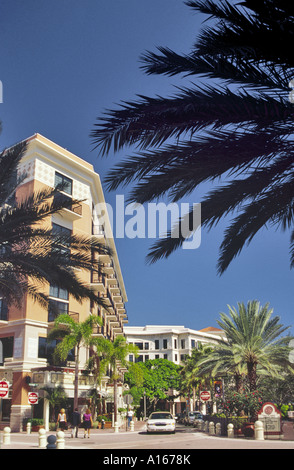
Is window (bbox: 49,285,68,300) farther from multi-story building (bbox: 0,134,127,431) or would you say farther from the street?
the street

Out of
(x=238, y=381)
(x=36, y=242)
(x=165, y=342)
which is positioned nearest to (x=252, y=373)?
(x=238, y=381)

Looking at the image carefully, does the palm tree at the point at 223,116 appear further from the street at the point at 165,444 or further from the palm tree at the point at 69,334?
the palm tree at the point at 69,334

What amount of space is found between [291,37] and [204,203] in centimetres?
373

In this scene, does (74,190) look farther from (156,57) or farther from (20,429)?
(156,57)

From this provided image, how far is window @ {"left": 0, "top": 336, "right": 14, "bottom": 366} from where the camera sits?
37.4 meters

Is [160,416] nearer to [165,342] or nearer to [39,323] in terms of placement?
[39,323]

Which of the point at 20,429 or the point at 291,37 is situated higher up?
the point at 291,37

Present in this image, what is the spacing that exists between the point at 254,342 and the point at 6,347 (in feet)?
61.8

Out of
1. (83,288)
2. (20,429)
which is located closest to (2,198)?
(83,288)

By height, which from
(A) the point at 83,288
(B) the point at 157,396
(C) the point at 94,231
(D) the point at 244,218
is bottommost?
(B) the point at 157,396

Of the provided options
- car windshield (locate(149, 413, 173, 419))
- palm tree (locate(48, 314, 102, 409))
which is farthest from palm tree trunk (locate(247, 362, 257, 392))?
palm tree (locate(48, 314, 102, 409))

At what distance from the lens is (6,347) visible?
3791 cm

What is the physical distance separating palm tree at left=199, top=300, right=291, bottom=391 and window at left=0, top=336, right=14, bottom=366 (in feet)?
50.6
